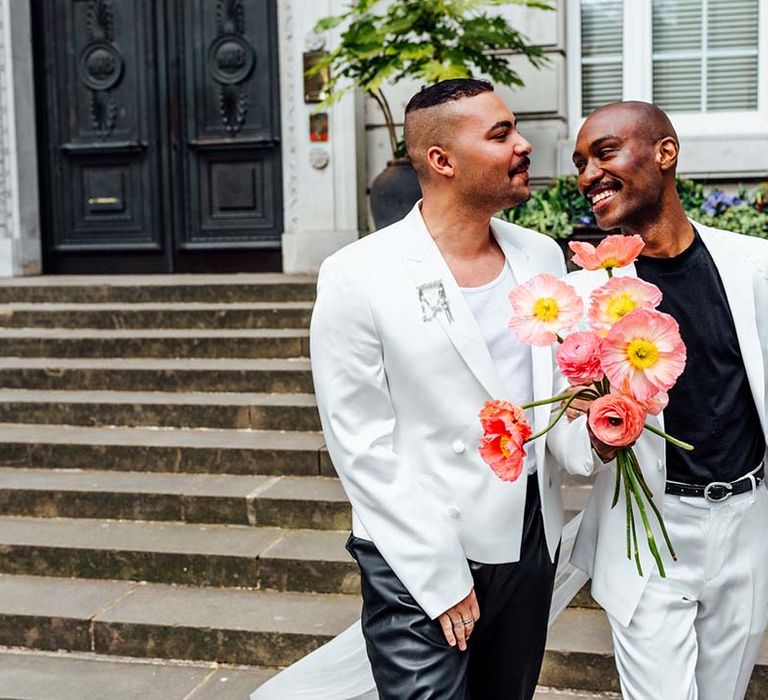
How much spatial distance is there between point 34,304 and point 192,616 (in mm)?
4263

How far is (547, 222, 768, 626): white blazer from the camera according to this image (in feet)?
7.86

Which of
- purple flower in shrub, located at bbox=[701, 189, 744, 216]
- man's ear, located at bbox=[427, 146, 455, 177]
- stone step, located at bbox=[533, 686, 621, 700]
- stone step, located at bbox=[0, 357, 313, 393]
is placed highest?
man's ear, located at bbox=[427, 146, 455, 177]

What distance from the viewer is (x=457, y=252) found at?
2.46 metres

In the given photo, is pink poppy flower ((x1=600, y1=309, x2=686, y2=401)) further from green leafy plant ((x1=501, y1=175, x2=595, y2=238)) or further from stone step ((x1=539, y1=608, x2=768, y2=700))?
green leafy plant ((x1=501, y1=175, x2=595, y2=238))

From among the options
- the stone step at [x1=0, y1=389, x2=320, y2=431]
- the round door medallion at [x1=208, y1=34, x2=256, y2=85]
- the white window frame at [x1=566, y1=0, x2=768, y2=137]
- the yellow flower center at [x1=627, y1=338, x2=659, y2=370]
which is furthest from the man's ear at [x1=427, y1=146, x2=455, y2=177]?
the round door medallion at [x1=208, y1=34, x2=256, y2=85]

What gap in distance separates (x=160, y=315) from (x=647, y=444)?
17.9ft

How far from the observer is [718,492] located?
244 centimetres

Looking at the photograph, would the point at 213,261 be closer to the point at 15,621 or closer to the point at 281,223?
the point at 281,223

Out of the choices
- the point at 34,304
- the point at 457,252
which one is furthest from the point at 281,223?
the point at 457,252

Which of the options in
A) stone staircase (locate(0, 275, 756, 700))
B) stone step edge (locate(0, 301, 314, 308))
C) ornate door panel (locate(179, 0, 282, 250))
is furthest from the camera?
ornate door panel (locate(179, 0, 282, 250))

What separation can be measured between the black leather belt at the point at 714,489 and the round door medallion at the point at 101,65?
7.96 metres

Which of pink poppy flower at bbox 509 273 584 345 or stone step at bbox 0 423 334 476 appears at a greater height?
pink poppy flower at bbox 509 273 584 345

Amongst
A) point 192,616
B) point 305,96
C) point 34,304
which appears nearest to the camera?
point 192,616

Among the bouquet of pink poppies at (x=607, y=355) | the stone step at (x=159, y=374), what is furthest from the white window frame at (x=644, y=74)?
the bouquet of pink poppies at (x=607, y=355)
